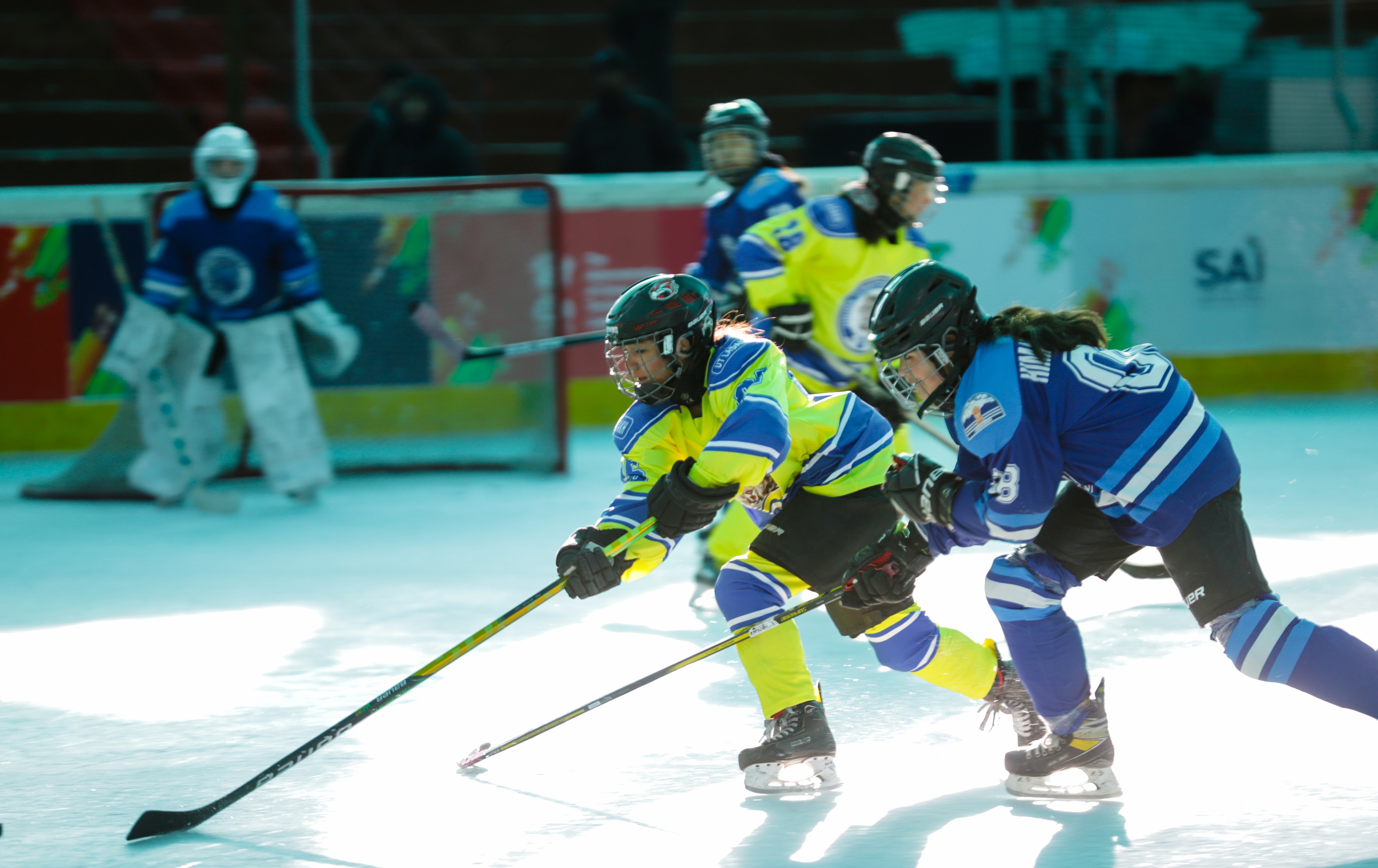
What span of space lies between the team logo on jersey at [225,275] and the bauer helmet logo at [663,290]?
372 cm

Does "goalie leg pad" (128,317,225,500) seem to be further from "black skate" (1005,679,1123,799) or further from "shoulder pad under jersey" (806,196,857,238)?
"black skate" (1005,679,1123,799)

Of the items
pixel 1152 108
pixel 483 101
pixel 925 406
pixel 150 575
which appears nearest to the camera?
pixel 925 406

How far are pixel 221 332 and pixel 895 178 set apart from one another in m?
3.11

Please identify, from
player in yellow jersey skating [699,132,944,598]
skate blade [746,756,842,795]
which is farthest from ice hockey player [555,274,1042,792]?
player in yellow jersey skating [699,132,944,598]

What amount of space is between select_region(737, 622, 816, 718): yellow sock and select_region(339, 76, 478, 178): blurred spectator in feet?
17.5

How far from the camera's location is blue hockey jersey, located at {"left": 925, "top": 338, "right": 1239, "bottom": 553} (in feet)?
8.73

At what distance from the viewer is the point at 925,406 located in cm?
282

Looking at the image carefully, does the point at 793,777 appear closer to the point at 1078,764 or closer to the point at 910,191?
the point at 1078,764

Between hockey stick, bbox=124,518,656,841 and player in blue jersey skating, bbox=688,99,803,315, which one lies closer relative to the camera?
hockey stick, bbox=124,518,656,841

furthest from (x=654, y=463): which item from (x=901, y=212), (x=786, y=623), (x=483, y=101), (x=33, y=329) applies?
(x=483, y=101)

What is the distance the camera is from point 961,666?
311 centimetres

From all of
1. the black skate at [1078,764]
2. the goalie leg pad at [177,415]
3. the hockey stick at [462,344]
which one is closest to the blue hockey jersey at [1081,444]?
the black skate at [1078,764]

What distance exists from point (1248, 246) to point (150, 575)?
6.03 meters

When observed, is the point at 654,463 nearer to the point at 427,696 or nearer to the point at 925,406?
the point at 925,406
